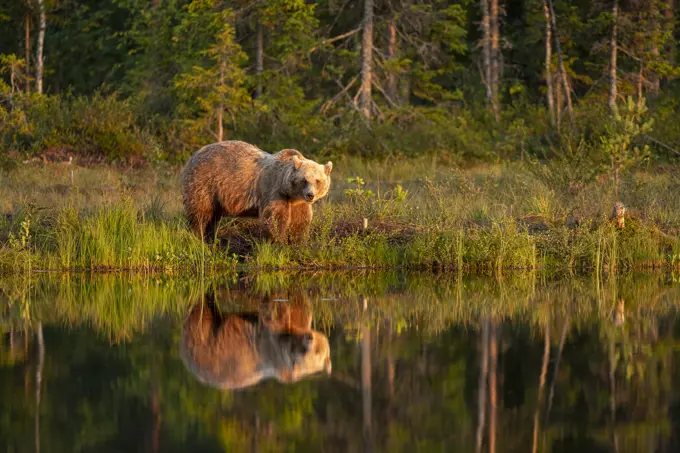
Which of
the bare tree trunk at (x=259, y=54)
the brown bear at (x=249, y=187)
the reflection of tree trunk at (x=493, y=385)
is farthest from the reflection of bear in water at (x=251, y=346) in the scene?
the bare tree trunk at (x=259, y=54)

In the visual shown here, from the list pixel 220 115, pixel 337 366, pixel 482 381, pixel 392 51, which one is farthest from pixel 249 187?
pixel 392 51

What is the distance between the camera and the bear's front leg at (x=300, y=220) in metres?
14.3

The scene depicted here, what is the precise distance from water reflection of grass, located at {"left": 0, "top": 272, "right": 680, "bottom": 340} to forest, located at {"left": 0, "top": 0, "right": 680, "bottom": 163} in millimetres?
7591

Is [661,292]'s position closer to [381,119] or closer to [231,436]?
[231,436]

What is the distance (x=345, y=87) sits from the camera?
30.0 metres

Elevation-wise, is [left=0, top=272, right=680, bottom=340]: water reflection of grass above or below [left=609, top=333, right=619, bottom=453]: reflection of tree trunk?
above

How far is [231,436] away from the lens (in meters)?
6.75

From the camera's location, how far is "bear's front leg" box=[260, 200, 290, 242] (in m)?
14.1

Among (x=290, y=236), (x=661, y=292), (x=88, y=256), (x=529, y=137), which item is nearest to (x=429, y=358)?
(x=661, y=292)

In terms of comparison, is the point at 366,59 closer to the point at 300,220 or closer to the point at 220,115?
the point at 220,115

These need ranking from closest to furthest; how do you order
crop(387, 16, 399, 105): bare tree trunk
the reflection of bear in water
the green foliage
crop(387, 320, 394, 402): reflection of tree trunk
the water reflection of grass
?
crop(387, 320, 394, 402): reflection of tree trunk < the reflection of bear in water < the water reflection of grass < the green foliage < crop(387, 16, 399, 105): bare tree trunk

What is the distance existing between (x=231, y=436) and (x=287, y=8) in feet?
79.2

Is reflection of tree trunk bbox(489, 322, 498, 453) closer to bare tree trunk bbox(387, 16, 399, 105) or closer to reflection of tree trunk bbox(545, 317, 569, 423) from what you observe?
reflection of tree trunk bbox(545, 317, 569, 423)

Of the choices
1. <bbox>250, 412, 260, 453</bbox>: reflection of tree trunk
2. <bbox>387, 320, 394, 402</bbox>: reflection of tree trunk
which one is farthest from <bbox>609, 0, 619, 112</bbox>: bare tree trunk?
<bbox>250, 412, 260, 453</bbox>: reflection of tree trunk
